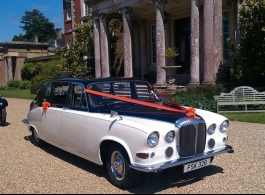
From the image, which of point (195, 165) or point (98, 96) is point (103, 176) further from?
point (195, 165)

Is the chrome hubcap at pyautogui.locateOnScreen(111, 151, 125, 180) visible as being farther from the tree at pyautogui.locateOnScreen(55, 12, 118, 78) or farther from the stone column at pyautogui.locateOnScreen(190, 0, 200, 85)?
the tree at pyautogui.locateOnScreen(55, 12, 118, 78)

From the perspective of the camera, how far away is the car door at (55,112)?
18.7ft

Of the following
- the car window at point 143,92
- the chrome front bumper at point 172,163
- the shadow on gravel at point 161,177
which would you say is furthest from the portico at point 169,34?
the chrome front bumper at point 172,163

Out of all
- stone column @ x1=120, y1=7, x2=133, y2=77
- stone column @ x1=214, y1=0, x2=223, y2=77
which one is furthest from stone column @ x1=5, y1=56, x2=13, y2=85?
stone column @ x1=214, y1=0, x2=223, y2=77

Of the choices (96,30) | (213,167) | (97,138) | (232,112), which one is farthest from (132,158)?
(96,30)

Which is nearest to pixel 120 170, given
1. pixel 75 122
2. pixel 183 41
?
pixel 75 122

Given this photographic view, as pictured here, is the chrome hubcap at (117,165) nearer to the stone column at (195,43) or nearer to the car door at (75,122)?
the car door at (75,122)

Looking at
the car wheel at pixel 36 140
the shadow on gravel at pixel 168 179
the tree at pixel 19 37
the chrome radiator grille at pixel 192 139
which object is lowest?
the shadow on gravel at pixel 168 179

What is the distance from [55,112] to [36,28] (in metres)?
103

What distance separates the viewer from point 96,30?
19203mm

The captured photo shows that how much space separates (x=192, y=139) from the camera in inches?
169

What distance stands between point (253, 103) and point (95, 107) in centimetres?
731

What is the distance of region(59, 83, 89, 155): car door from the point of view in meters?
4.93

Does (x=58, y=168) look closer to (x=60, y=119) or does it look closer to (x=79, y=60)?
(x=60, y=119)
